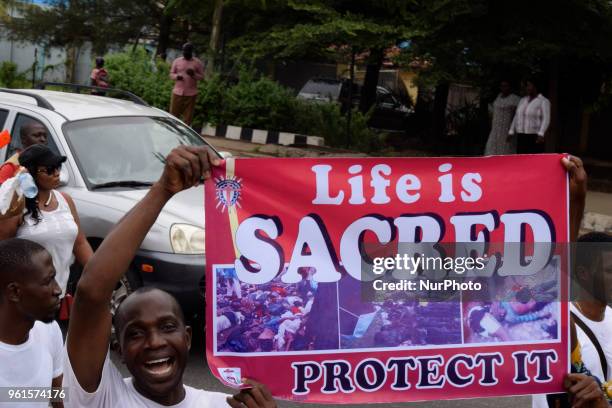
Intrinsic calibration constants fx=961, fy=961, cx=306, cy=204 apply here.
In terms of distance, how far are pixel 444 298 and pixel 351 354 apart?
0.42 metres

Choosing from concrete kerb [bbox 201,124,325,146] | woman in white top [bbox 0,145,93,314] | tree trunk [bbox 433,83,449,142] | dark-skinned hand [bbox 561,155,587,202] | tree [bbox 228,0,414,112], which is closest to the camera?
dark-skinned hand [bbox 561,155,587,202]

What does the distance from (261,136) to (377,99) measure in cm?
628

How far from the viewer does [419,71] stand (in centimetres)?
1538

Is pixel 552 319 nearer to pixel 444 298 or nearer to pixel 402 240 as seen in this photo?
pixel 444 298

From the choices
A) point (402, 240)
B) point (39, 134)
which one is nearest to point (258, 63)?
point (39, 134)

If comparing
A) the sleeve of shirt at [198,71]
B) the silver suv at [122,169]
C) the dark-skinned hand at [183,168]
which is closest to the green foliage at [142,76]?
the sleeve of shirt at [198,71]

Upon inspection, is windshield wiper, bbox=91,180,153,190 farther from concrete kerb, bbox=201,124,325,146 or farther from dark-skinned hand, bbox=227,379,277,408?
concrete kerb, bbox=201,124,325,146

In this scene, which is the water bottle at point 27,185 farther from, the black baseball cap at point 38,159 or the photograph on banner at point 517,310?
the photograph on banner at point 517,310

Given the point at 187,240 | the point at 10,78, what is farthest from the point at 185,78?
the point at 10,78

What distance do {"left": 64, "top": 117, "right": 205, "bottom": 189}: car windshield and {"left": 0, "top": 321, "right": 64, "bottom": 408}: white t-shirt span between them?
154 inches

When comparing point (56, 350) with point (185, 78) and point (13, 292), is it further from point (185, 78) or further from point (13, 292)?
point (185, 78)

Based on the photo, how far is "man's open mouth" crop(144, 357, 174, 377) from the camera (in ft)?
8.71

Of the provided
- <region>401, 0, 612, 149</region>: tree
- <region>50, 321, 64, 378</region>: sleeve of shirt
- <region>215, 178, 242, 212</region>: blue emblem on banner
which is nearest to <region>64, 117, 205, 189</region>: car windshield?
<region>50, 321, 64, 378</region>: sleeve of shirt

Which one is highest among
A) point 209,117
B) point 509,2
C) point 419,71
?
point 509,2
